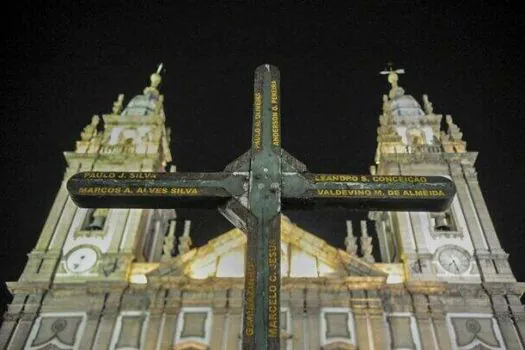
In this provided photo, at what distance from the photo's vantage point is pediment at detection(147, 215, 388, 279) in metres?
20.0

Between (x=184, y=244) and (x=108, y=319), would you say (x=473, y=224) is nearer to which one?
(x=184, y=244)

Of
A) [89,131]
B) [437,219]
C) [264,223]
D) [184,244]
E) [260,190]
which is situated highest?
[89,131]

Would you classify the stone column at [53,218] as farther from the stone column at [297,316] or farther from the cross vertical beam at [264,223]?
the cross vertical beam at [264,223]

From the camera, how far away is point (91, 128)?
86.9 feet

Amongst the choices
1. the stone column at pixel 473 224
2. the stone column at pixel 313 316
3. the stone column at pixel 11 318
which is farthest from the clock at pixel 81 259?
the stone column at pixel 473 224

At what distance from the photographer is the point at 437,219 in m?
22.0

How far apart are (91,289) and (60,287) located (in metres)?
1.21

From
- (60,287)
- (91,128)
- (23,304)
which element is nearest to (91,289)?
(60,287)

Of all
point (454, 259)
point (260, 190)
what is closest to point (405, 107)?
point (454, 259)

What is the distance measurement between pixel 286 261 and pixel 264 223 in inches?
612

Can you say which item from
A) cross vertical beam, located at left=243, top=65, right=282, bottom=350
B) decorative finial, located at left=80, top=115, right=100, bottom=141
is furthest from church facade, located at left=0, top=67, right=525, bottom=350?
cross vertical beam, located at left=243, top=65, right=282, bottom=350

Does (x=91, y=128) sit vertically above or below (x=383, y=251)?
above

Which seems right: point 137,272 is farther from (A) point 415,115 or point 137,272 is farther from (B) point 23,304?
(A) point 415,115

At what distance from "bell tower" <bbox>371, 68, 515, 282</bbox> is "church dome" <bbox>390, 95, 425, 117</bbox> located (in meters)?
0.06
